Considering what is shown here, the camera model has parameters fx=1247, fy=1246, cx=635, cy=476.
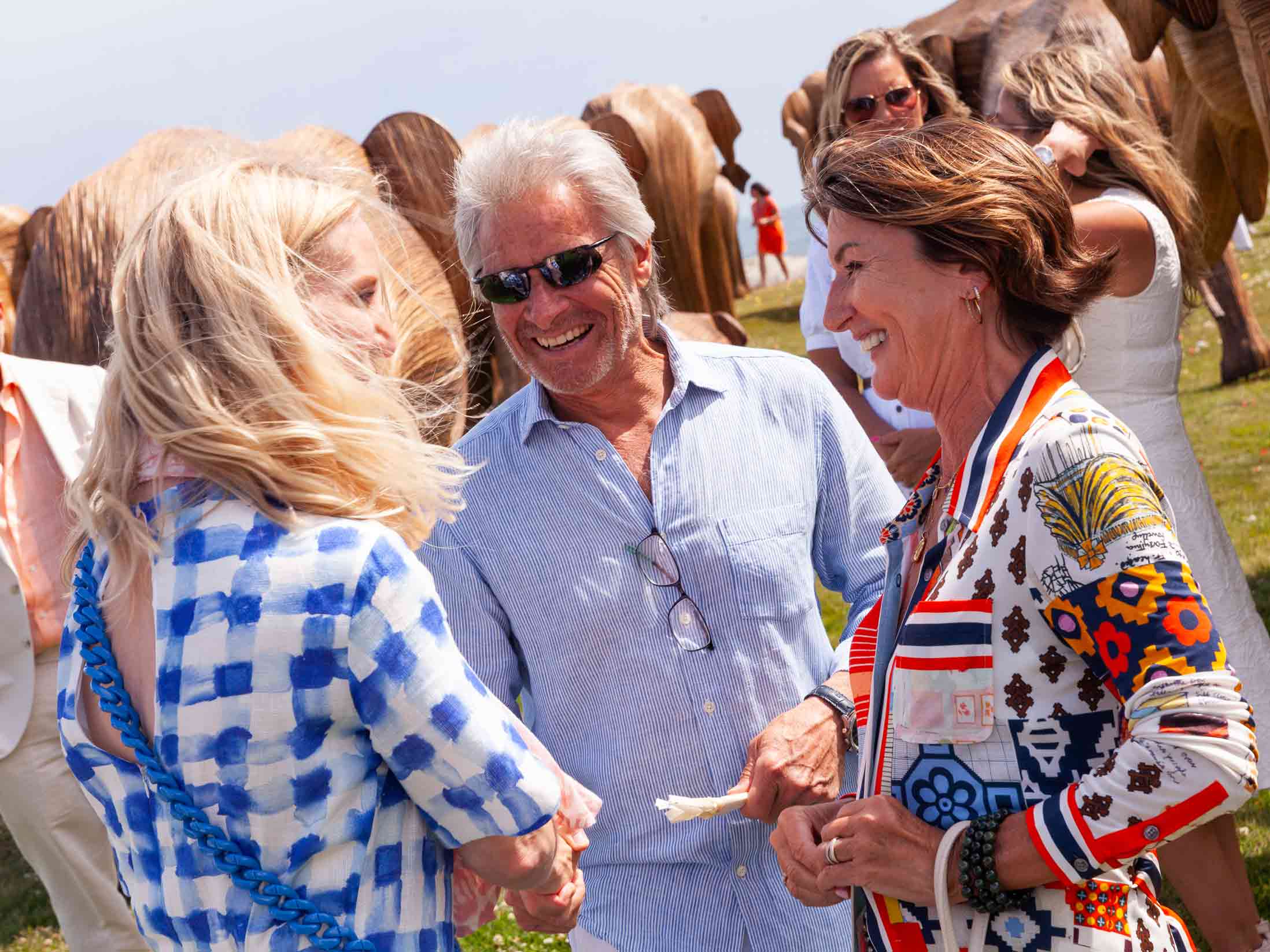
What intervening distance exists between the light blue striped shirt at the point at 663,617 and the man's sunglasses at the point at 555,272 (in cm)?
21

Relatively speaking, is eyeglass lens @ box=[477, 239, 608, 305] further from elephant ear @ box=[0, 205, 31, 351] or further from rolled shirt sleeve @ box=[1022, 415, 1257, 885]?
elephant ear @ box=[0, 205, 31, 351]

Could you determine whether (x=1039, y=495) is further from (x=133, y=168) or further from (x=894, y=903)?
(x=133, y=168)

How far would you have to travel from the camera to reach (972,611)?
167 cm

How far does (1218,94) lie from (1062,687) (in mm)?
4323

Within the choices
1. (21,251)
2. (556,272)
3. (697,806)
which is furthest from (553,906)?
(21,251)

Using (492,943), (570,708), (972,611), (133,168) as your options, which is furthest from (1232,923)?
(133,168)

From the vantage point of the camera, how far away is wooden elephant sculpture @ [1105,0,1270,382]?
3.94 m

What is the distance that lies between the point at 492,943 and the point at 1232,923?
296cm

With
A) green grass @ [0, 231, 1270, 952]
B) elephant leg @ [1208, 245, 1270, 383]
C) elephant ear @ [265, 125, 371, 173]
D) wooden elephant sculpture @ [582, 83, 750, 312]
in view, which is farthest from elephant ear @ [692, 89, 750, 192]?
elephant ear @ [265, 125, 371, 173]

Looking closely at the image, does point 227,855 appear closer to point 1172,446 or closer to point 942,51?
point 1172,446

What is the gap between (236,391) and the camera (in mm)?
1574

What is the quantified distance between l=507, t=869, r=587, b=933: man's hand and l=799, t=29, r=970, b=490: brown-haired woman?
2372 millimetres

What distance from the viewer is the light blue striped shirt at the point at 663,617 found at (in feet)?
7.72

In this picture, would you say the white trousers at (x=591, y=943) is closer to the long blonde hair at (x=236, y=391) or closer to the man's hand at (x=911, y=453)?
the long blonde hair at (x=236, y=391)
